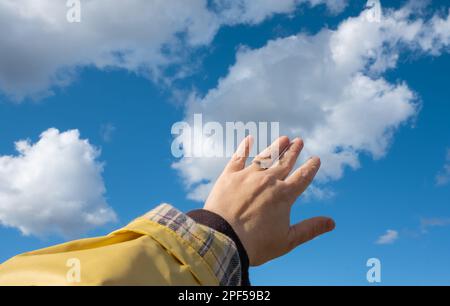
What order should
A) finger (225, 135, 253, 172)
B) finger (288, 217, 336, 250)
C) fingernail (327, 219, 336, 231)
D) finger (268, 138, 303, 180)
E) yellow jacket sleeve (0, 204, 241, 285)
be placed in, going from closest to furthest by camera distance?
1. yellow jacket sleeve (0, 204, 241, 285)
2. finger (288, 217, 336, 250)
3. fingernail (327, 219, 336, 231)
4. finger (268, 138, 303, 180)
5. finger (225, 135, 253, 172)

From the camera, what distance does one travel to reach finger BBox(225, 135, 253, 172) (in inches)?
153

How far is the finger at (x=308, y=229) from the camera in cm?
332

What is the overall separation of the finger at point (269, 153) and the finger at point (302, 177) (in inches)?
9.7

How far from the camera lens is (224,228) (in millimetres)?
2486

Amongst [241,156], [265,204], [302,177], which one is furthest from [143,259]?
[241,156]

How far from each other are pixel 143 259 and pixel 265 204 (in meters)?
1.46

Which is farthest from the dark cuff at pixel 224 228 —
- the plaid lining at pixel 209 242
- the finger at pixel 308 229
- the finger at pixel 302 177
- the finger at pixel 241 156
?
the finger at pixel 241 156

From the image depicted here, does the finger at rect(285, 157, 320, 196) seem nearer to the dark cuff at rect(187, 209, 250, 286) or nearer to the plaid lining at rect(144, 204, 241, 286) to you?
the dark cuff at rect(187, 209, 250, 286)

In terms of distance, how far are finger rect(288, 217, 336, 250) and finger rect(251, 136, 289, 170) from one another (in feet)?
1.89

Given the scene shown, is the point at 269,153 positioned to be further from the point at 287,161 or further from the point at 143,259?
the point at 143,259

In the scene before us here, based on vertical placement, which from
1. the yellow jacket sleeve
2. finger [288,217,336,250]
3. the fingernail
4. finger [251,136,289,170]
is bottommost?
the yellow jacket sleeve

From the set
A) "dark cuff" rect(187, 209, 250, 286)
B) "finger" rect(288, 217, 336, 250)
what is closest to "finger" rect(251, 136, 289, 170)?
"finger" rect(288, 217, 336, 250)
